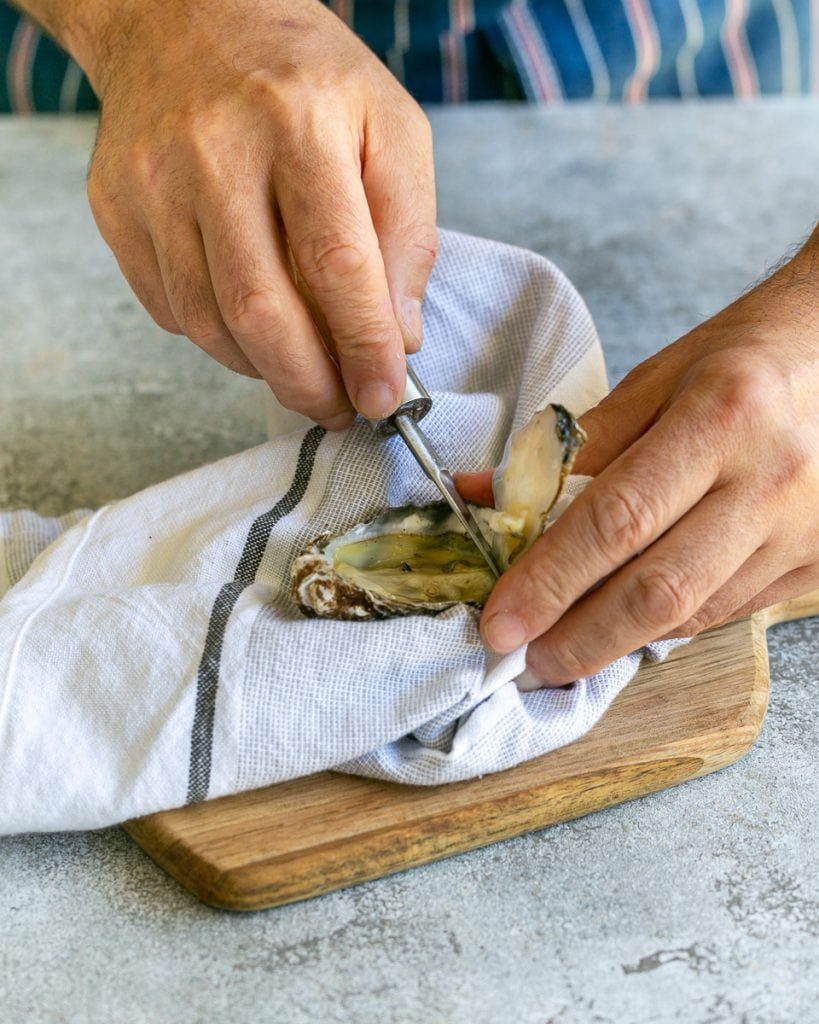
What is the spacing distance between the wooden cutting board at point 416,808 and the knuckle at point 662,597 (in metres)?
0.13

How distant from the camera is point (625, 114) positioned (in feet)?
8.41

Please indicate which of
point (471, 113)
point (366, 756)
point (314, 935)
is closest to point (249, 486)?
point (366, 756)

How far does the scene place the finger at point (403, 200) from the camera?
111 centimetres

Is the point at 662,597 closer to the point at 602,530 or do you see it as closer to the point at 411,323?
the point at 602,530

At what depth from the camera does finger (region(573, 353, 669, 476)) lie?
109 centimetres

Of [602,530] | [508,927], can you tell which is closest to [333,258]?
[602,530]

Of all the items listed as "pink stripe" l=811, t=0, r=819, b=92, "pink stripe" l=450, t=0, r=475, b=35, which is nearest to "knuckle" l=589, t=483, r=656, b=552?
"pink stripe" l=450, t=0, r=475, b=35

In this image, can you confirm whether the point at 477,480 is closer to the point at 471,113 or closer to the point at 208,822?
the point at 208,822

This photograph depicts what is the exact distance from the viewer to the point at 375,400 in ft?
3.63

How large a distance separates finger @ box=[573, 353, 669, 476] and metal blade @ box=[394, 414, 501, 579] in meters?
0.11

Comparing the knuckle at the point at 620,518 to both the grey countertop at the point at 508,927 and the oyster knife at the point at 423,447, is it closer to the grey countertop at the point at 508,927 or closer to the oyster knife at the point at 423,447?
the oyster knife at the point at 423,447

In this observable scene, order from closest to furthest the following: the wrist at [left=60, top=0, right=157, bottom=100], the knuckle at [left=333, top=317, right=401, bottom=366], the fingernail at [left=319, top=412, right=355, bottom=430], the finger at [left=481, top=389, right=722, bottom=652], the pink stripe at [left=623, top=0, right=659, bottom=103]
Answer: the finger at [left=481, top=389, right=722, bottom=652], the knuckle at [left=333, top=317, right=401, bottom=366], the fingernail at [left=319, top=412, right=355, bottom=430], the wrist at [left=60, top=0, right=157, bottom=100], the pink stripe at [left=623, top=0, right=659, bottom=103]

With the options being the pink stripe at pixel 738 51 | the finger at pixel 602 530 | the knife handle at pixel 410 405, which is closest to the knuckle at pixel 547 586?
the finger at pixel 602 530

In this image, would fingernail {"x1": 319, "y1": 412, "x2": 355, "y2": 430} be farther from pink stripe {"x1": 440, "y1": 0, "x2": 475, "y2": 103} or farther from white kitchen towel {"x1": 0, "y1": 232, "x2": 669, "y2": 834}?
pink stripe {"x1": 440, "y1": 0, "x2": 475, "y2": 103}
